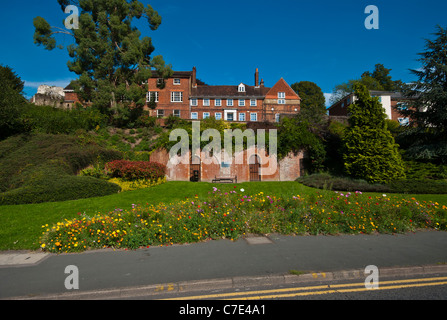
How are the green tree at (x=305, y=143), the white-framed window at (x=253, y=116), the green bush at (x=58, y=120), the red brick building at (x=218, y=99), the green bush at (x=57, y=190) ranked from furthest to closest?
the white-framed window at (x=253, y=116) → the red brick building at (x=218, y=99) → the green tree at (x=305, y=143) → the green bush at (x=58, y=120) → the green bush at (x=57, y=190)

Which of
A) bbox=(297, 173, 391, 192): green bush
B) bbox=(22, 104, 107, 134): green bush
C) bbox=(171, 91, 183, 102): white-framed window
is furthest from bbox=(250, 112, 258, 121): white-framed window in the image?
bbox=(297, 173, 391, 192): green bush

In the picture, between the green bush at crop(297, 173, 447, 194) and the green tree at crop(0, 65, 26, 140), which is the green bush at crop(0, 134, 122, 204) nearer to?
the green tree at crop(0, 65, 26, 140)

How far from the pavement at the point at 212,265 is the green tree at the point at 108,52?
79.6 feet

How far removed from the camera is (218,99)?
45719mm

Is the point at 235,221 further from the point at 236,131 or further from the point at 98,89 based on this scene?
the point at 98,89

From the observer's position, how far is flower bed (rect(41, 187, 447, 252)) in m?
6.62

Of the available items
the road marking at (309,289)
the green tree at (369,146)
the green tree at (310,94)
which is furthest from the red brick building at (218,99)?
the road marking at (309,289)

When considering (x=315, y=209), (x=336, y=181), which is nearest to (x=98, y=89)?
(x=336, y=181)

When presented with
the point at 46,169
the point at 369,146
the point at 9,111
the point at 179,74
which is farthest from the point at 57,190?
the point at 179,74

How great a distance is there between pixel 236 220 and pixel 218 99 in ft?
132

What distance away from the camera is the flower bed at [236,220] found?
6621 mm

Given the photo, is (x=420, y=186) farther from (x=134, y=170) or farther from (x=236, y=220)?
(x=134, y=170)

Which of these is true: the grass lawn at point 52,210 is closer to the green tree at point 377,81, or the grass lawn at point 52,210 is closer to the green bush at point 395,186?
the green bush at point 395,186
